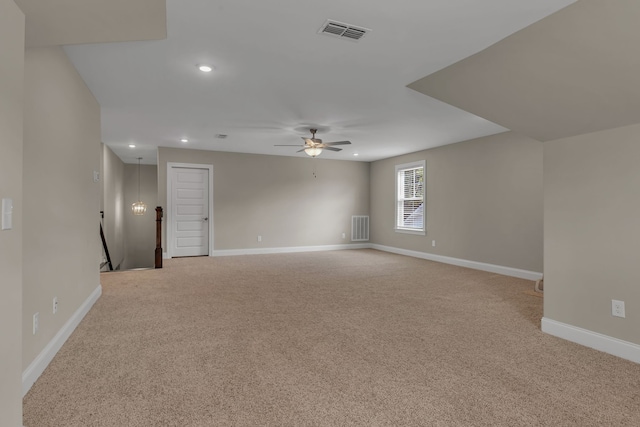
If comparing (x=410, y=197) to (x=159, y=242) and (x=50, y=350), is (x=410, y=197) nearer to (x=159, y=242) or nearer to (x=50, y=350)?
(x=159, y=242)

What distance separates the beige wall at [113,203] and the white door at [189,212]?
1306 mm

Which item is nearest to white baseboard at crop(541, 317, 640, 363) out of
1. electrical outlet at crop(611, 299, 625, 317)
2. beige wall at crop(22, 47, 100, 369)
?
electrical outlet at crop(611, 299, 625, 317)

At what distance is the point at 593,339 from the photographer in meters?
2.78

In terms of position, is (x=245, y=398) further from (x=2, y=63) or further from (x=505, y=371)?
(x=2, y=63)

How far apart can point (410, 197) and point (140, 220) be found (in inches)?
332

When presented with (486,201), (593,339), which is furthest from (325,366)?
(486,201)

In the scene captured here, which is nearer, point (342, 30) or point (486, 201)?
point (342, 30)

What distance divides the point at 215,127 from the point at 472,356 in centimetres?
493

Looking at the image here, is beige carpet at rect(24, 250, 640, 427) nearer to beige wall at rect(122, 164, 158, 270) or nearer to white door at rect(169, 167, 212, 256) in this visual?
white door at rect(169, 167, 212, 256)

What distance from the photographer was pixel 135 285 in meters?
4.92

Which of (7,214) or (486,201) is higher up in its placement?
(486,201)

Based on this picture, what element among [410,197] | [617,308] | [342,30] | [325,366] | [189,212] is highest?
[342,30]

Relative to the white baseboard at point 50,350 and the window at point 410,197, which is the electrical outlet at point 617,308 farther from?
the window at point 410,197

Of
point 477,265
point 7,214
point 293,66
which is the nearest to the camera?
point 7,214
